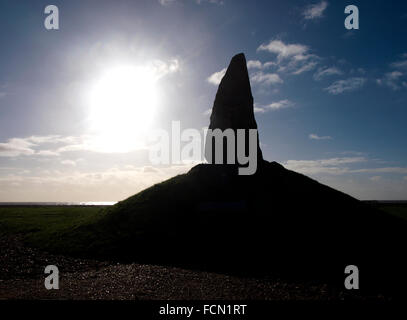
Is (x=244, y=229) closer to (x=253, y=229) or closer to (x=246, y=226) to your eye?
(x=246, y=226)

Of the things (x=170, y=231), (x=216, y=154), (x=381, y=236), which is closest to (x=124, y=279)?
(x=170, y=231)

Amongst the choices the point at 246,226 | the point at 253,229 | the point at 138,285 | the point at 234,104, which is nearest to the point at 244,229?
the point at 246,226

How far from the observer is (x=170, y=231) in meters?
29.5

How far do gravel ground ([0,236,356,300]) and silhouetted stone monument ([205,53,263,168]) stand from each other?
21749 mm

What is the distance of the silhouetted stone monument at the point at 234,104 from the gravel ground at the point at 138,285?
2175cm

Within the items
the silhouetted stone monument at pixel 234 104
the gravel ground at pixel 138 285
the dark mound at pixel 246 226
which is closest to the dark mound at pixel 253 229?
the dark mound at pixel 246 226

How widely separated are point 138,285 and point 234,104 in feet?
95.6

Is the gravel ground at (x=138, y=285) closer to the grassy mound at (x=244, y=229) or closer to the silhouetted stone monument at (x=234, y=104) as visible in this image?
the grassy mound at (x=244, y=229)

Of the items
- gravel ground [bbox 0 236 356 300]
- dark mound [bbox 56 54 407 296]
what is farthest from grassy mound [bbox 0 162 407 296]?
gravel ground [bbox 0 236 356 300]

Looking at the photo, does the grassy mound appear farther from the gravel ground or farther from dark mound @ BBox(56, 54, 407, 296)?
the gravel ground

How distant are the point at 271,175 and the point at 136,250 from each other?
23.2m

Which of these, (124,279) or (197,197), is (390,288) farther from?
(197,197)

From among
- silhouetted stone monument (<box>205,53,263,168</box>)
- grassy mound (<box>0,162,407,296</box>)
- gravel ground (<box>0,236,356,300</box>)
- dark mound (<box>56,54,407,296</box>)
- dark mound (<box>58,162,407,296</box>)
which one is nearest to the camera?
gravel ground (<box>0,236,356,300</box>)

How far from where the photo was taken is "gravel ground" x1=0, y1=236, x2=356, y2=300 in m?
15.5
